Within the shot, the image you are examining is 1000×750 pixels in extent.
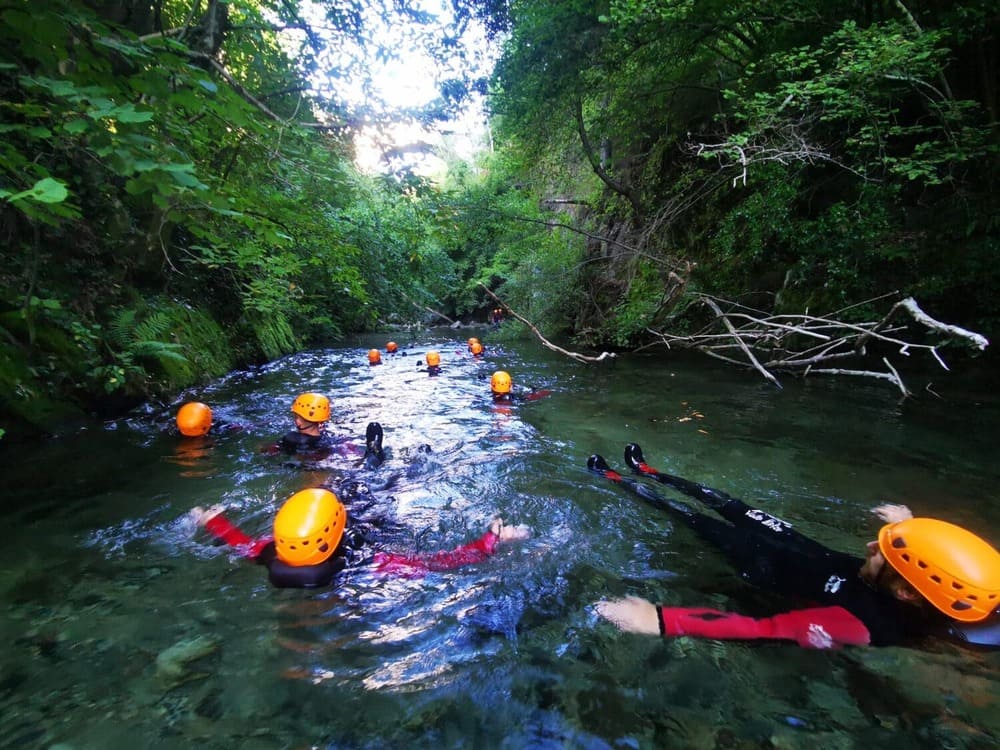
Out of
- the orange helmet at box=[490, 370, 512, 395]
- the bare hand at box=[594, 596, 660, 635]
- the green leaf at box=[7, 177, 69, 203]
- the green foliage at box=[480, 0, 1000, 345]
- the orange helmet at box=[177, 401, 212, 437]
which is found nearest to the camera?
the green leaf at box=[7, 177, 69, 203]

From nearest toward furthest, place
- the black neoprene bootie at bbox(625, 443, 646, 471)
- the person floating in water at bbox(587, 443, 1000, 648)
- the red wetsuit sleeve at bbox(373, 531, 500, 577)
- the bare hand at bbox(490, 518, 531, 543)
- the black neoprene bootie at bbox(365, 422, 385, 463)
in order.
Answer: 1. the person floating in water at bbox(587, 443, 1000, 648)
2. the red wetsuit sleeve at bbox(373, 531, 500, 577)
3. the bare hand at bbox(490, 518, 531, 543)
4. the black neoprene bootie at bbox(625, 443, 646, 471)
5. the black neoprene bootie at bbox(365, 422, 385, 463)

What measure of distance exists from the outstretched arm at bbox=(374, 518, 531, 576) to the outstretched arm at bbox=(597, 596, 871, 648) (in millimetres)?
1421

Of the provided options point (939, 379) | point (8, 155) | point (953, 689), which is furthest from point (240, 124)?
point (939, 379)

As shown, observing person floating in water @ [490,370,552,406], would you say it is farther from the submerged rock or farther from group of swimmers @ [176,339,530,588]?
the submerged rock

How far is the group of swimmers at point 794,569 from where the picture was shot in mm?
2168

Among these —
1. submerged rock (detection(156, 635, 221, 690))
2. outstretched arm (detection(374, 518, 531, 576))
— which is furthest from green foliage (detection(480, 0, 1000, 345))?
submerged rock (detection(156, 635, 221, 690))

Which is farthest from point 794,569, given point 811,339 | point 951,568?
point 811,339

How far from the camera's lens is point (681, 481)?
4.32m

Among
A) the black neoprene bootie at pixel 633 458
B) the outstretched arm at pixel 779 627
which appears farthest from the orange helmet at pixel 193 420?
the outstretched arm at pixel 779 627

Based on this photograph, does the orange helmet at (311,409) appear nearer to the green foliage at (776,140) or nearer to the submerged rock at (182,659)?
the submerged rock at (182,659)

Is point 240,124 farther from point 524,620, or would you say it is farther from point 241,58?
point 241,58

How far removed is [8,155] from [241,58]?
21.3 ft

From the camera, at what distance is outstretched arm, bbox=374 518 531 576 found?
10.8 feet

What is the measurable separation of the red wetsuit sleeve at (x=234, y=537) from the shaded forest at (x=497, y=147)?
2378 millimetres
